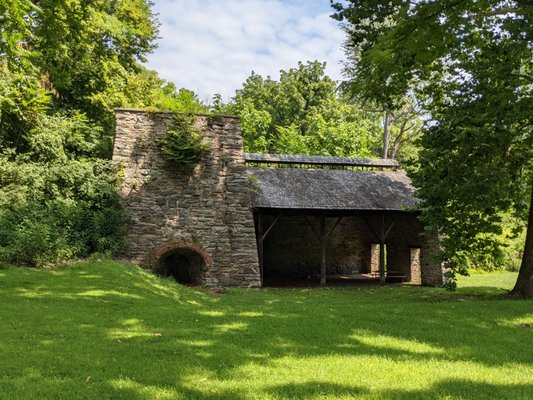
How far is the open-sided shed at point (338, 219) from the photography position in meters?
17.2

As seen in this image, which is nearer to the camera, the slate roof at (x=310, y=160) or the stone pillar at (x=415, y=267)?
the slate roof at (x=310, y=160)

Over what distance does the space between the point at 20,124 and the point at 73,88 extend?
467cm

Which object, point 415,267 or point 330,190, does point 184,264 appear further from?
point 415,267

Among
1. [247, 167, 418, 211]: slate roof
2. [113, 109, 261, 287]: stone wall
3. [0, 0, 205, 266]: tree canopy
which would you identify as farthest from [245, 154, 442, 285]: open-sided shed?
[0, 0, 205, 266]: tree canopy

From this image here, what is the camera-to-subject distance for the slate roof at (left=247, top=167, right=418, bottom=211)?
1673 cm

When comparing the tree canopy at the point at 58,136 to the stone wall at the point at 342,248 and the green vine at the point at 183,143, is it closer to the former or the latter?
the green vine at the point at 183,143

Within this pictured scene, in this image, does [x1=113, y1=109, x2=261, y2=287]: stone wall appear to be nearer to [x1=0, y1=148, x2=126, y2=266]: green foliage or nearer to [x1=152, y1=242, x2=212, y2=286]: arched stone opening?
[x1=152, y1=242, x2=212, y2=286]: arched stone opening

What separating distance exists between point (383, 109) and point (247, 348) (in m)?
10.6

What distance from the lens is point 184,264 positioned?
1680 cm

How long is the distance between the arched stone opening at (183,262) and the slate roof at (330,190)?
2.62m

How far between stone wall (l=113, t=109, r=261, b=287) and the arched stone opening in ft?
0.15

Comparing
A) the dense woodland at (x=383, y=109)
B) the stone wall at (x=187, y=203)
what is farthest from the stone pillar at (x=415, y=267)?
the stone wall at (x=187, y=203)

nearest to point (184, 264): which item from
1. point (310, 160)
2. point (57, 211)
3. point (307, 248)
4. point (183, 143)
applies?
point (183, 143)

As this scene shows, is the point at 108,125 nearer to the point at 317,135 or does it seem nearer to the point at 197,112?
the point at 197,112
